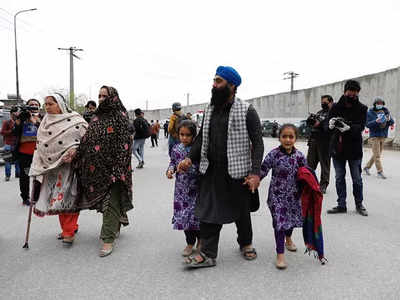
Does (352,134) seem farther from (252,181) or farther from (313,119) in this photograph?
(252,181)

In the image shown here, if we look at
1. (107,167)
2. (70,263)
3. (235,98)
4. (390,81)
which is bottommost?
(70,263)

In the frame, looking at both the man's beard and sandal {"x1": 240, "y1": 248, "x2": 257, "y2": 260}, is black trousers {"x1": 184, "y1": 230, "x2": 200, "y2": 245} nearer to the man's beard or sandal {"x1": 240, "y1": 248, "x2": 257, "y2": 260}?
sandal {"x1": 240, "y1": 248, "x2": 257, "y2": 260}

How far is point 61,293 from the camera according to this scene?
2.67m

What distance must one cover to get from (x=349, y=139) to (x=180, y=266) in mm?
3103

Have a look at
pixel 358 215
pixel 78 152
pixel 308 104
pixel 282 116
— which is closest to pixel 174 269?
pixel 78 152

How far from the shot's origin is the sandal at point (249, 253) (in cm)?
329

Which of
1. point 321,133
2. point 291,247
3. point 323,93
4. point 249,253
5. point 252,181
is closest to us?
point 252,181

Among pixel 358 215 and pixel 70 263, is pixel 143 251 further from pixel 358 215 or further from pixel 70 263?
pixel 358 215

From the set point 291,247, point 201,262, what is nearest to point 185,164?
point 201,262

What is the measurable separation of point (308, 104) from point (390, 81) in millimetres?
13248

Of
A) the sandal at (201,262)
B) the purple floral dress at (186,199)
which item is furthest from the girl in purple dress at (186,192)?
the sandal at (201,262)

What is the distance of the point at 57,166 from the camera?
12.0 feet

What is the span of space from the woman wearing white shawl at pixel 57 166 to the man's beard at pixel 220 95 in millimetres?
1667

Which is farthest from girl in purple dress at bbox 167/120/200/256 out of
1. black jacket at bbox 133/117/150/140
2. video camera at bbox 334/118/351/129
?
black jacket at bbox 133/117/150/140
